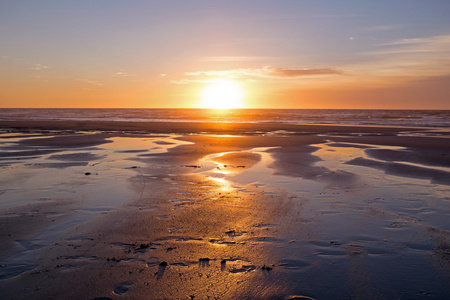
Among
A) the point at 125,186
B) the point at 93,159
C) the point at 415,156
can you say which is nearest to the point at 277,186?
the point at 125,186

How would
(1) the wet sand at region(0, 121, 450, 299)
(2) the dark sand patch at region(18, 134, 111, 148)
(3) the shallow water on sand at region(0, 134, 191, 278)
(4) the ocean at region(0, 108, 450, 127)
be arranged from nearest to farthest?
(1) the wet sand at region(0, 121, 450, 299)
(3) the shallow water on sand at region(0, 134, 191, 278)
(2) the dark sand patch at region(18, 134, 111, 148)
(4) the ocean at region(0, 108, 450, 127)

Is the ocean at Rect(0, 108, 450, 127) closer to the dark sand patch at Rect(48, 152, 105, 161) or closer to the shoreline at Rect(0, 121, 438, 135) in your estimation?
the shoreline at Rect(0, 121, 438, 135)

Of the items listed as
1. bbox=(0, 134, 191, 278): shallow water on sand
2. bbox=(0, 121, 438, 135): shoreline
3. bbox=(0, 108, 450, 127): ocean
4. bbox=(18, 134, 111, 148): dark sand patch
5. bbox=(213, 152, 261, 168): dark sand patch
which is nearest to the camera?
bbox=(0, 134, 191, 278): shallow water on sand

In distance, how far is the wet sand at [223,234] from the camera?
382 cm

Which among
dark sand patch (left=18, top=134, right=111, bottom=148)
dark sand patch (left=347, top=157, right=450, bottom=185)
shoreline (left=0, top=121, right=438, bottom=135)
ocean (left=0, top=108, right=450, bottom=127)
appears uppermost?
ocean (left=0, top=108, right=450, bottom=127)

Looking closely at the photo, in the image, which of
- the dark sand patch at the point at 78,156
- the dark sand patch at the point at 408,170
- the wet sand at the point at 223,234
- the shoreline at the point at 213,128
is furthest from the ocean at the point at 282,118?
the wet sand at the point at 223,234

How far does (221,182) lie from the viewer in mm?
9297

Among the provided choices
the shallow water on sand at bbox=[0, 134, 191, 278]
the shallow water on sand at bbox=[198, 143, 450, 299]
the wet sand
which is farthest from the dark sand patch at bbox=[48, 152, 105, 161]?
the shallow water on sand at bbox=[198, 143, 450, 299]

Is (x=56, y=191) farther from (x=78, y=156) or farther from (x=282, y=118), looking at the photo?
(x=282, y=118)

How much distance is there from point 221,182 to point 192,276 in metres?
5.33

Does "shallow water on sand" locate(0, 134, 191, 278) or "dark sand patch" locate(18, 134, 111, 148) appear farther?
"dark sand patch" locate(18, 134, 111, 148)

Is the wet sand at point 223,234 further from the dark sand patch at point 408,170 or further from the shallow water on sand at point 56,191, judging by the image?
the dark sand patch at point 408,170

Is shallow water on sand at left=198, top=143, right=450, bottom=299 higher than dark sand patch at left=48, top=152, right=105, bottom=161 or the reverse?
the reverse

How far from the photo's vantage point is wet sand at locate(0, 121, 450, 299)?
382cm
